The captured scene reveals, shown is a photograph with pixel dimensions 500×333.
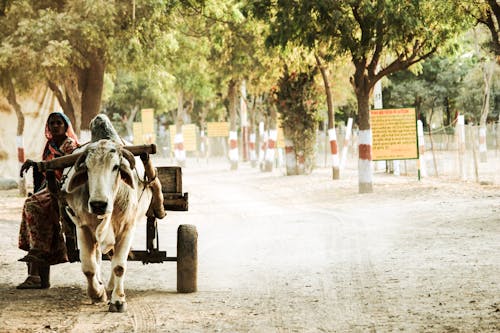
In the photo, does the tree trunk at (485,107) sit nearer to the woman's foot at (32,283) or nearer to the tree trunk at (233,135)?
the tree trunk at (233,135)

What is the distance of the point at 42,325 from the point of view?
7066 mm

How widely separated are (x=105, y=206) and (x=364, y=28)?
14.6 meters

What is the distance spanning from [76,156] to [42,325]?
5.04 ft

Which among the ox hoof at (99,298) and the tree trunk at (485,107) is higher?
the tree trunk at (485,107)

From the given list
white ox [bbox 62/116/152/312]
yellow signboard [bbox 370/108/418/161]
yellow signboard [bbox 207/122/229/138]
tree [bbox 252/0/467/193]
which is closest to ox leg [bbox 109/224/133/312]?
white ox [bbox 62/116/152/312]

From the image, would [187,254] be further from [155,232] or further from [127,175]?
[127,175]

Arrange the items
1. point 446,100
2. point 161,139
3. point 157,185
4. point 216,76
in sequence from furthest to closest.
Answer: point 161,139 → point 446,100 → point 216,76 → point 157,185

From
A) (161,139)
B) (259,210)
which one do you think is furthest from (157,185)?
(161,139)

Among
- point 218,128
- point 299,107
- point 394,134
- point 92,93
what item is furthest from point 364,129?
point 218,128

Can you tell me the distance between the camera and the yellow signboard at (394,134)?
73.6 ft

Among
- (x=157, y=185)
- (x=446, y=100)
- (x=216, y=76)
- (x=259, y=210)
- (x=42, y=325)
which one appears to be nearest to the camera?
(x=42, y=325)

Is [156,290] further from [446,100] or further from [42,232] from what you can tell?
[446,100]

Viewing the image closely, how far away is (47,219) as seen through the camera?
8.77 metres

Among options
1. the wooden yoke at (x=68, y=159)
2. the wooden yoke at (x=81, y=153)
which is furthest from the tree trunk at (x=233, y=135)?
the wooden yoke at (x=68, y=159)
